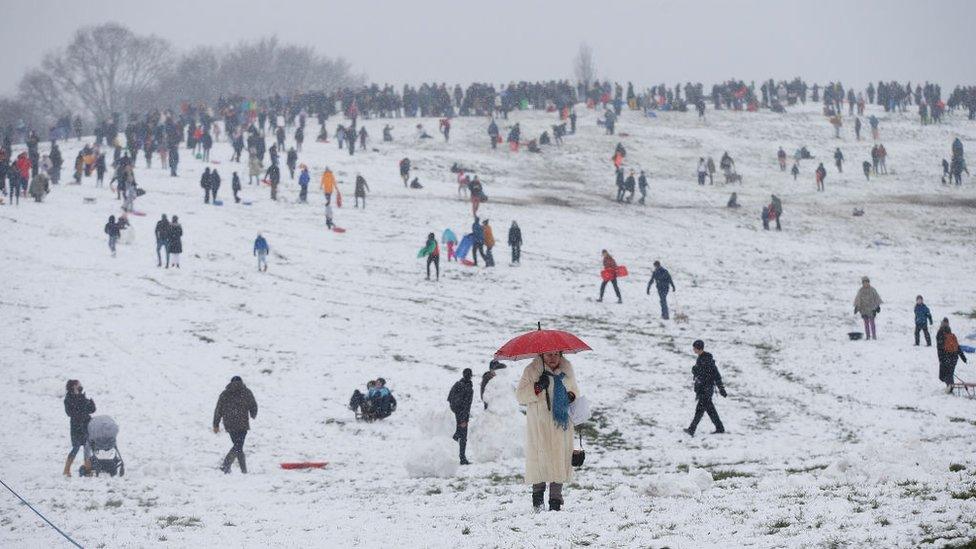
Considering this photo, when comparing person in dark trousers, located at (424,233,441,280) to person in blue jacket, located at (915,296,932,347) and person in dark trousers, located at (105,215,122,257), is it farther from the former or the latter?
person in blue jacket, located at (915,296,932,347)

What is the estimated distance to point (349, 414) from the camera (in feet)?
58.3

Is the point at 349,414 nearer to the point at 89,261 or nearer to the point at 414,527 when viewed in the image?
the point at 414,527

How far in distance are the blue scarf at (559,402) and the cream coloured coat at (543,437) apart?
0.05 m

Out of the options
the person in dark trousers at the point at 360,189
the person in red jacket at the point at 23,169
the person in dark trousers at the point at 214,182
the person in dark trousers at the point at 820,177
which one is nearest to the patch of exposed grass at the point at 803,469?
the person in dark trousers at the point at 360,189

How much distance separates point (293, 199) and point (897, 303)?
916 inches

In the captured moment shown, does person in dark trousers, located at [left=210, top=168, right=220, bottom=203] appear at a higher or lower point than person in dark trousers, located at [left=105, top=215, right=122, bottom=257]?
higher

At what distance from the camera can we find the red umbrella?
9352mm

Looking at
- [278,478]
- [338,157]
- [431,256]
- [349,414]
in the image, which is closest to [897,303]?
[431,256]

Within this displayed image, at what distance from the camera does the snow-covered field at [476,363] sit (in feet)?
32.1

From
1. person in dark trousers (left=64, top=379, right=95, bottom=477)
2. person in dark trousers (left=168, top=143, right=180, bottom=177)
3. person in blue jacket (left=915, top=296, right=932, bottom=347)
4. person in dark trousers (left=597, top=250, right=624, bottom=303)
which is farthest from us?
person in dark trousers (left=168, top=143, right=180, bottom=177)

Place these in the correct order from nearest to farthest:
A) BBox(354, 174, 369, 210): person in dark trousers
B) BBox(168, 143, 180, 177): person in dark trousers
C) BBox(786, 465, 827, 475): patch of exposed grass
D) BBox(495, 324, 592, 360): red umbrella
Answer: BBox(495, 324, 592, 360): red umbrella, BBox(786, 465, 827, 475): patch of exposed grass, BBox(354, 174, 369, 210): person in dark trousers, BBox(168, 143, 180, 177): person in dark trousers

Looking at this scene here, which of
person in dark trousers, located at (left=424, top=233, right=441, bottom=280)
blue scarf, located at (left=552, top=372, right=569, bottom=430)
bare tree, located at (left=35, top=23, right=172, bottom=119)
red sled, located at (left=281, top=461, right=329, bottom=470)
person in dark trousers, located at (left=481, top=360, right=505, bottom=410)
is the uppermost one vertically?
bare tree, located at (left=35, top=23, right=172, bottom=119)

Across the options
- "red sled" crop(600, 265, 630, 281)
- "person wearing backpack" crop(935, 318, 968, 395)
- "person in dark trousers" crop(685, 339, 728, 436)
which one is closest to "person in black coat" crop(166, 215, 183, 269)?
"red sled" crop(600, 265, 630, 281)

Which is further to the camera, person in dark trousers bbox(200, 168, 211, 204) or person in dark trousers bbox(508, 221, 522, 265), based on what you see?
person in dark trousers bbox(200, 168, 211, 204)
